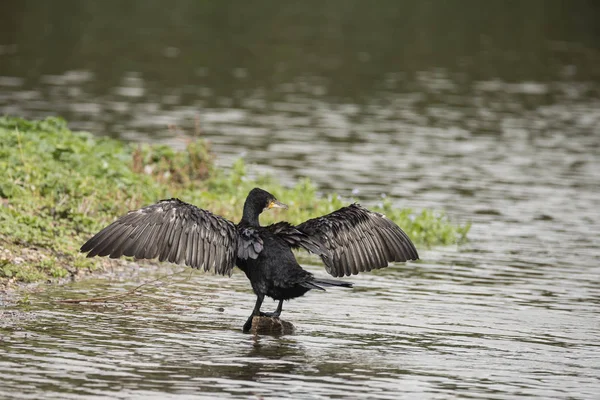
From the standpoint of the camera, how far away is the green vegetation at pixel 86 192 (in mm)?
12062

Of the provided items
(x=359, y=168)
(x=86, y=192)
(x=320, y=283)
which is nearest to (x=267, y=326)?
(x=320, y=283)

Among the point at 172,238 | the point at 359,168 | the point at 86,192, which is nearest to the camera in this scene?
the point at 172,238

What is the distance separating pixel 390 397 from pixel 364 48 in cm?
2785

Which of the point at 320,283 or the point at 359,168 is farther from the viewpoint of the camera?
the point at 359,168

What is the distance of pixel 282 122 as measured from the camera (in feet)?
80.2

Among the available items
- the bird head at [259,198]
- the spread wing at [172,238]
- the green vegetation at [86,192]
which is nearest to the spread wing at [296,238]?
the bird head at [259,198]

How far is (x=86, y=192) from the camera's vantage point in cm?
1359

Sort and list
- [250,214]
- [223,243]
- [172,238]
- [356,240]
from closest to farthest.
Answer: [172,238] → [223,243] → [250,214] → [356,240]

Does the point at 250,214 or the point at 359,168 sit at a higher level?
the point at 359,168

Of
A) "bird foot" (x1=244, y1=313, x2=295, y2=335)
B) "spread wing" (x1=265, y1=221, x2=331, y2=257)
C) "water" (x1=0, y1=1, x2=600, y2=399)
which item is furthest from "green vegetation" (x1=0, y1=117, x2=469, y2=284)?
"spread wing" (x1=265, y1=221, x2=331, y2=257)

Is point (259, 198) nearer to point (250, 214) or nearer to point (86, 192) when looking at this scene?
point (250, 214)

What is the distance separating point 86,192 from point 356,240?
392cm

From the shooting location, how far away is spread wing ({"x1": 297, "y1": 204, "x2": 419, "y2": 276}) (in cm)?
1100

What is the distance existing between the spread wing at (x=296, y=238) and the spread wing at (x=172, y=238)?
44cm
